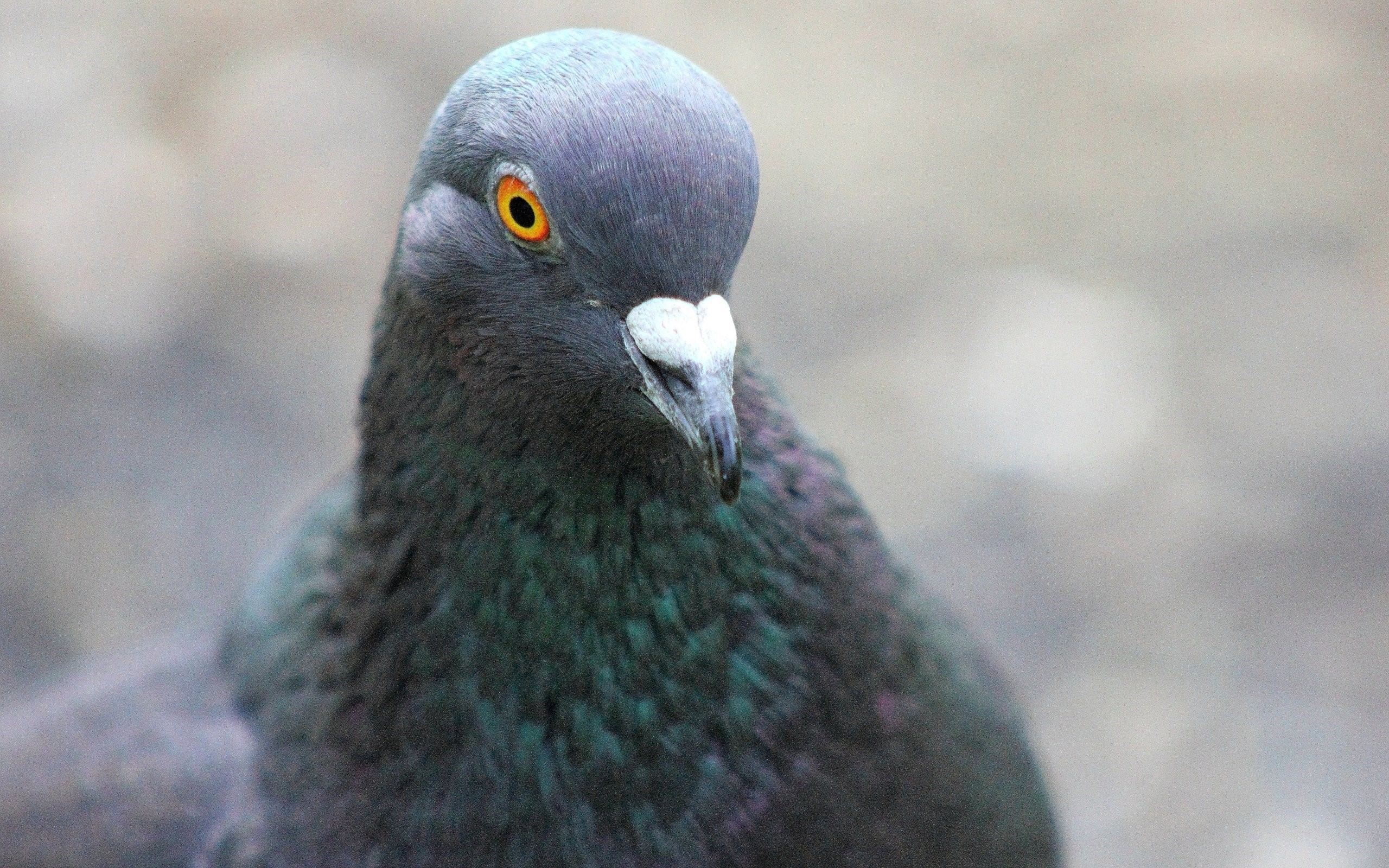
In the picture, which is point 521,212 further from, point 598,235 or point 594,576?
point 594,576

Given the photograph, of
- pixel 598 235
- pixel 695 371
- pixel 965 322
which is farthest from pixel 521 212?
pixel 965 322

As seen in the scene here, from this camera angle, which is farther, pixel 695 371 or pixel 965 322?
pixel 965 322

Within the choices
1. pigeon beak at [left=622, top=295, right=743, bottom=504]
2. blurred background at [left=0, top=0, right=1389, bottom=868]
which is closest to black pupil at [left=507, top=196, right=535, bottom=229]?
pigeon beak at [left=622, top=295, right=743, bottom=504]

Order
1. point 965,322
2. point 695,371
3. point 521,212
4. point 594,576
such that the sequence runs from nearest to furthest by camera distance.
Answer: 1. point 695,371
2. point 521,212
3. point 594,576
4. point 965,322

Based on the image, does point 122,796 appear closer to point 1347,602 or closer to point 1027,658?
point 1027,658

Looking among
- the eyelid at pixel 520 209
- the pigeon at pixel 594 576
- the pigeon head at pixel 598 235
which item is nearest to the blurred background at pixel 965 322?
the pigeon at pixel 594 576

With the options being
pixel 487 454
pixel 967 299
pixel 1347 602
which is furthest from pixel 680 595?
pixel 967 299

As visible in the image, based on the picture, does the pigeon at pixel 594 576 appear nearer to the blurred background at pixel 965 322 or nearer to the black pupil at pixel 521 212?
the black pupil at pixel 521 212
